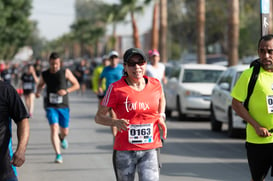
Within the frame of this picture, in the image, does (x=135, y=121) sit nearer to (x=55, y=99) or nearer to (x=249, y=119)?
(x=249, y=119)

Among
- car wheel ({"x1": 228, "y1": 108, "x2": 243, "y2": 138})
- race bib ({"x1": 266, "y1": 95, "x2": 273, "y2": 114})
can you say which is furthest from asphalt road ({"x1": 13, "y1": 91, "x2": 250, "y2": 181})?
race bib ({"x1": 266, "y1": 95, "x2": 273, "y2": 114})

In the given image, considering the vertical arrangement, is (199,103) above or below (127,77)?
below

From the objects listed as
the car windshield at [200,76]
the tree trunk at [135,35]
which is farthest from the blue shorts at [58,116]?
the tree trunk at [135,35]

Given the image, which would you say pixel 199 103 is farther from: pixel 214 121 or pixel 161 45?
pixel 161 45

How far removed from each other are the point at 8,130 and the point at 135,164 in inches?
53.8

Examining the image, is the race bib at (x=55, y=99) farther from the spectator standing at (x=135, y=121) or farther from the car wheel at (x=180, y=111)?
the car wheel at (x=180, y=111)

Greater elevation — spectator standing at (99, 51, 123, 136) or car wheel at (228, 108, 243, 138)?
spectator standing at (99, 51, 123, 136)

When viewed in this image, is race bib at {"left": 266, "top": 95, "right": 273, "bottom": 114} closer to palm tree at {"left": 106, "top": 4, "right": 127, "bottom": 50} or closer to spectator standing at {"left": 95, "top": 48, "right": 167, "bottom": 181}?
spectator standing at {"left": 95, "top": 48, "right": 167, "bottom": 181}

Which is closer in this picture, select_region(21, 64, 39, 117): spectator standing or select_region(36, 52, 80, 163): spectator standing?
select_region(36, 52, 80, 163): spectator standing

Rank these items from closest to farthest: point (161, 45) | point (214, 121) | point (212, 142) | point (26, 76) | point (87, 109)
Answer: point (212, 142) < point (214, 121) < point (26, 76) < point (87, 109) < point (161, 45)

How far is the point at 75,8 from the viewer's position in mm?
164625

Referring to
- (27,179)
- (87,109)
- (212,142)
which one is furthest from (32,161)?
(87,109)

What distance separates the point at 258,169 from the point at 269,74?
34.1 inches

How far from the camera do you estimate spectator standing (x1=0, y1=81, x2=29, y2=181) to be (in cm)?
555
